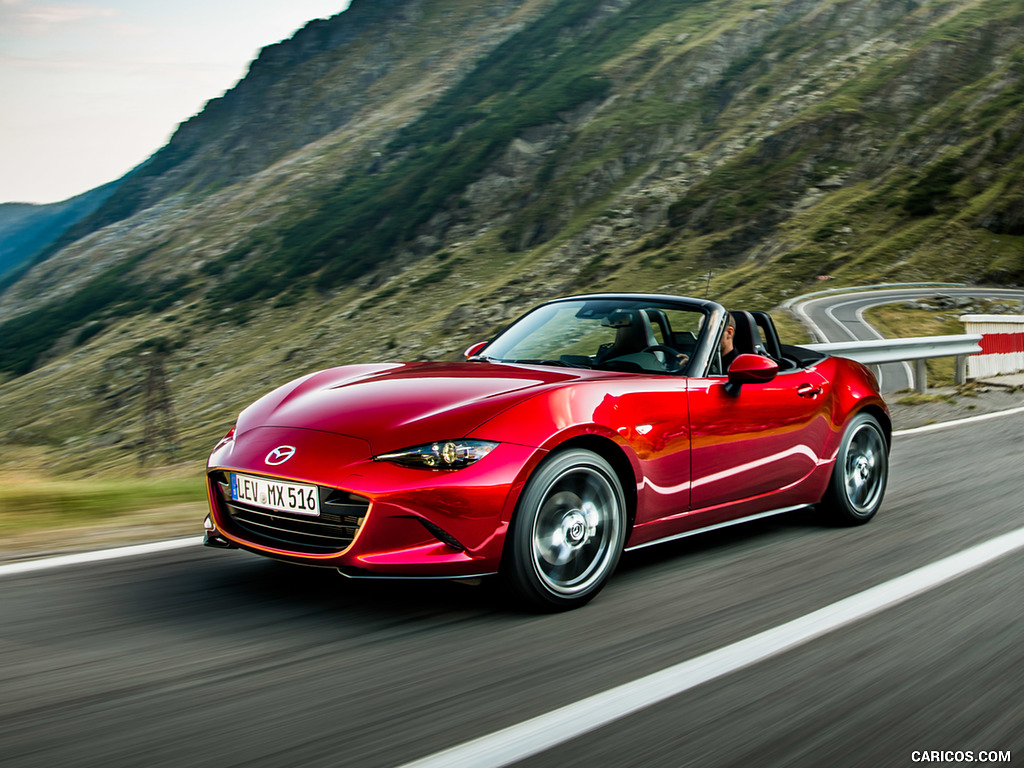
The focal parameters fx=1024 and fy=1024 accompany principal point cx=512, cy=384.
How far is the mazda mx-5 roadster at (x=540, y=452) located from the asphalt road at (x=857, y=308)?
57.0ft

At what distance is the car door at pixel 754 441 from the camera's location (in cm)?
475

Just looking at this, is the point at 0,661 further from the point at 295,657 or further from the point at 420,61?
the point at 420,61

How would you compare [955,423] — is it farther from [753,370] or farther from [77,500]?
[77,500]

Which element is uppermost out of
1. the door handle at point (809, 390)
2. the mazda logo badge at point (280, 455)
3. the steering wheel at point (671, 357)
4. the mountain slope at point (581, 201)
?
the mountain slope at point (581, 201)

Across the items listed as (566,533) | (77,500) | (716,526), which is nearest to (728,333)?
(716,526)

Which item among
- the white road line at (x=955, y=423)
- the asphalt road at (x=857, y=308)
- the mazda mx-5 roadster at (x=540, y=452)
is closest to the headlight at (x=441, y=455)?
the mazda mx-5 roadster at (x=540, y=452)

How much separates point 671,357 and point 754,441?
58 centimetres

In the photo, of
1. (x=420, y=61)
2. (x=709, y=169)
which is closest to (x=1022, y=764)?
(x=709, y=169)

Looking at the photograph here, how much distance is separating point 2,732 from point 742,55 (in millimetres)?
129771

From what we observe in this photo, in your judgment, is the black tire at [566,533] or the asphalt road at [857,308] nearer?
the black tire at [566,533]

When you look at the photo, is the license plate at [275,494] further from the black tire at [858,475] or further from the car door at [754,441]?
the black tire at [858,475]

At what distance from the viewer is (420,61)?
188250 millimetres

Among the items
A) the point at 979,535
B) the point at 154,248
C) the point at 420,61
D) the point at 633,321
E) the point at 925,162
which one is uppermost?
the point at 420,61

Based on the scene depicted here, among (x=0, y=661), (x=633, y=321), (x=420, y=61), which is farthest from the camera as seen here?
(x=420, y=61)
